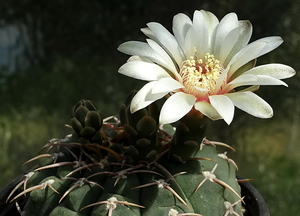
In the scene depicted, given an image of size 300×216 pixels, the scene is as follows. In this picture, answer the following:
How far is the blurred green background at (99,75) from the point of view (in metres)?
1.67

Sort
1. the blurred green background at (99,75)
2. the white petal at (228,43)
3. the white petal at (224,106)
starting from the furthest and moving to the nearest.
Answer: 1. the blurred green background at (99,75)
2. the white petal at (228,43)
3. the white petal at (224,106)

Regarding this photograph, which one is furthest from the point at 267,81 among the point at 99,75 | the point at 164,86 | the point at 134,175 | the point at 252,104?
the point at 99,75

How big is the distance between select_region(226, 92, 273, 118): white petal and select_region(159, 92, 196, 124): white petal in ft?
0.20

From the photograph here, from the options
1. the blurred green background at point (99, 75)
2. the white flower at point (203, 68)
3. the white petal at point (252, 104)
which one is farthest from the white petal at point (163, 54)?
the blurred green background at point (99, 75)

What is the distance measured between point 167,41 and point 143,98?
143 mm

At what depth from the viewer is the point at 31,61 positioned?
1.89 meters

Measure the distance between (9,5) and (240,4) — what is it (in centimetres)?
117

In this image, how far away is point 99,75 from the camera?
1854 mm

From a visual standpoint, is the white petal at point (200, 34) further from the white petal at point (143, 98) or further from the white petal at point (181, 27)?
the white petal at point (143, 98)

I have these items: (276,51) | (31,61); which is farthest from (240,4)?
(31,61)

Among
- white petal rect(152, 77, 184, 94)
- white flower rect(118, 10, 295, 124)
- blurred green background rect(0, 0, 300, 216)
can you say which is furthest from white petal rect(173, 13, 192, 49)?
blurred green background rect(0, 0, 300, 216)

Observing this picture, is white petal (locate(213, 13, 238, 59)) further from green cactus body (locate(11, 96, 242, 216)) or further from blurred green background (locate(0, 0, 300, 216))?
blurred green background (locate(0, 0, 300, 216))

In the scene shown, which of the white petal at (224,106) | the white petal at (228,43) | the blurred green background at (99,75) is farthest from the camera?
the blurred green background at (99,75)

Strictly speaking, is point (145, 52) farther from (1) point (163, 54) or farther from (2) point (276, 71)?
(2) point (276, 71)
